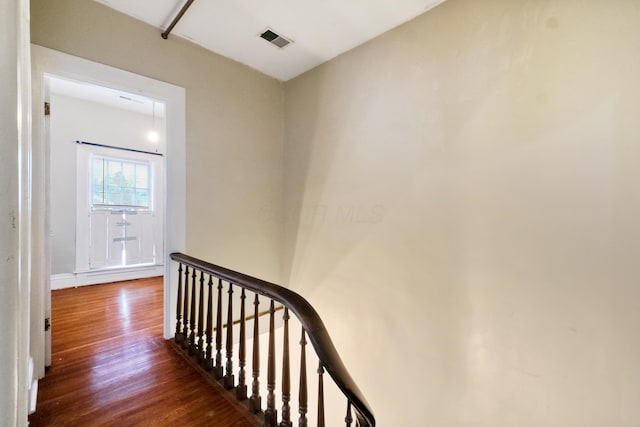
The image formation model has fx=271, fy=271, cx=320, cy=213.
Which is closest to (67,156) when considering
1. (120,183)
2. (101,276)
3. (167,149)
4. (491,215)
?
(120,183)

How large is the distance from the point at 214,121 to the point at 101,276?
3.37 metres

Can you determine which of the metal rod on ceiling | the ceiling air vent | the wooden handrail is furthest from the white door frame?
the wooden handrail

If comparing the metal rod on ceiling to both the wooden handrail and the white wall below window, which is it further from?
the white wall below window

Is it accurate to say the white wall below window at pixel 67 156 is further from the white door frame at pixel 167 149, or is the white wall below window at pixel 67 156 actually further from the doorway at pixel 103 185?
the white door frame at pixel 167 149

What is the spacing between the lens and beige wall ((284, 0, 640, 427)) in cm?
147

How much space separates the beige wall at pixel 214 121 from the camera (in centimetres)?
202

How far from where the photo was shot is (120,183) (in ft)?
14.9

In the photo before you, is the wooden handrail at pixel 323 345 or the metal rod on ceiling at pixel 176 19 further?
the metal rod on ceiling at pixel 176 19

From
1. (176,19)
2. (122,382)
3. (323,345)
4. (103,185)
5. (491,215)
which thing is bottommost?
(122,382)

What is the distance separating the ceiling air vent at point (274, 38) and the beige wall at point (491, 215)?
2.01 feet

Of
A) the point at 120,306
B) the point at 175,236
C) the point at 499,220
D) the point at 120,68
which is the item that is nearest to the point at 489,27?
the point at 499,220

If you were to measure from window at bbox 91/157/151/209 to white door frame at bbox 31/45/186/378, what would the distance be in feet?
7.28

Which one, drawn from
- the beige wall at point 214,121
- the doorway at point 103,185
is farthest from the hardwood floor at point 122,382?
the doorway at point 103,185

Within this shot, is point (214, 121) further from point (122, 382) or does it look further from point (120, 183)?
point (120, 183)
